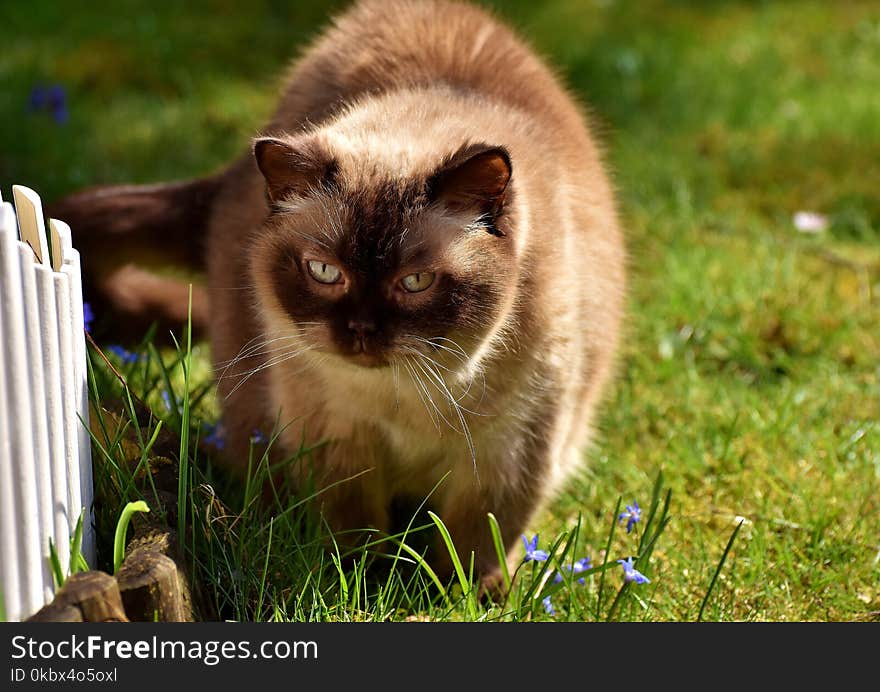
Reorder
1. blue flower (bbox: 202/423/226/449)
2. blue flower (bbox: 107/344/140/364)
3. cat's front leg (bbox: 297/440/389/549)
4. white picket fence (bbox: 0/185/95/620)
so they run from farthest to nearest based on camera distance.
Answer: blue flower (bbox: 107/344/140/364)
blue flower (bbox: 202/423/226/449)
cat's front leg (bbox: 297/440/389/549)
white picket fence (bbox: 0/185/95/620)

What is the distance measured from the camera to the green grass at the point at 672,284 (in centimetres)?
220

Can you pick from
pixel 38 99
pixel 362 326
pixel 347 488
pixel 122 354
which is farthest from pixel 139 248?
pixel 38 99

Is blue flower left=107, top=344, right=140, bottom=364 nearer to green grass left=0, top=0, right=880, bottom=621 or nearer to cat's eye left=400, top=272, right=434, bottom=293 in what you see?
green grass left=0, top=0, right=880, bottom=621

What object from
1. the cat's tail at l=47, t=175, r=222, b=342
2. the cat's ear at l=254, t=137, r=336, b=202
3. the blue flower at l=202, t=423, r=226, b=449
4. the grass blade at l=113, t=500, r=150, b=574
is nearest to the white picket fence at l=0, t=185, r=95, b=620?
the grass blade at l=113, t=500, r=150, b=574

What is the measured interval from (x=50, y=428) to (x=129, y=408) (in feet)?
1.09

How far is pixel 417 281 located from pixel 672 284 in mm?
1919

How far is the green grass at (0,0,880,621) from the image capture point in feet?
7.20

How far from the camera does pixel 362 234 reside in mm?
1952

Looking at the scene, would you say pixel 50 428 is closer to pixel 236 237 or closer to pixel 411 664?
pixel 411 664

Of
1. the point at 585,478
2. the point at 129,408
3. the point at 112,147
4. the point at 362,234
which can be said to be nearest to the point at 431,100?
the point at 362,234

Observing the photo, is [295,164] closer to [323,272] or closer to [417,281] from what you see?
[323,272]

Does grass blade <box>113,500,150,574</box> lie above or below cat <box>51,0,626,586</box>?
below

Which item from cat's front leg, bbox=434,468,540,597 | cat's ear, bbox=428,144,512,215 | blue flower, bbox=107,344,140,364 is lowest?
cat's front leg, bbox=434,468,540,597

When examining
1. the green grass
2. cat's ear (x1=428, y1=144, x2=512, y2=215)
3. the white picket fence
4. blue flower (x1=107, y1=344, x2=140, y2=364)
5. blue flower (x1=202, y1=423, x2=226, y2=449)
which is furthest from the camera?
blue flower (x1=107, y1=344, x2=140, y2=364)
